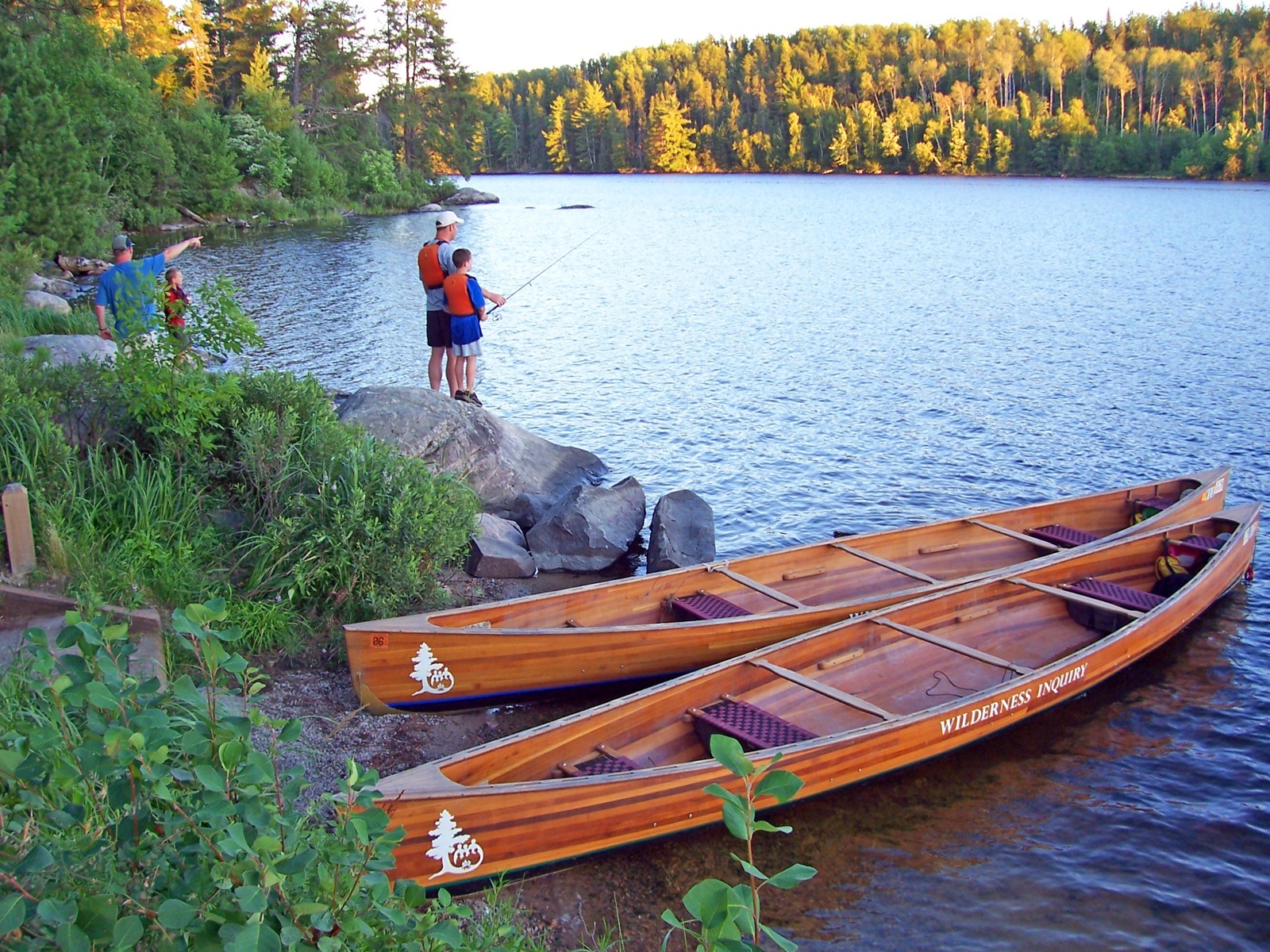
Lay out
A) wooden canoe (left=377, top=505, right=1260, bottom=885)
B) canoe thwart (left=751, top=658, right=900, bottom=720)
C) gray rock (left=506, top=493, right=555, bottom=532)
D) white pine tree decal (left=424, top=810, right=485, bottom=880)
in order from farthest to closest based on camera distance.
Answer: gray rock (left=506, top=493, right=555, bottom=532), canoe thwart (left=751, top=658, right=900, bottom=720), wooden canoe (left=377, top=505, right=1260, bottom=885), white pine tree decal (left=424, top=810, right=485, bottom=880)

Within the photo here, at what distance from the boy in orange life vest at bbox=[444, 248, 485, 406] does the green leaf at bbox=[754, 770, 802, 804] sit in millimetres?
9693

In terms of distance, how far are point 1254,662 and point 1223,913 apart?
3.52 m

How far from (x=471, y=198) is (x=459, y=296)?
58.8 metres

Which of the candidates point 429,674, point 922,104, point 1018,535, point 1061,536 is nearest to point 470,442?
point 429,674

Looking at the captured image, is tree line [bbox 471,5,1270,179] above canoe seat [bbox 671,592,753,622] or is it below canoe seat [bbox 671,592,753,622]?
above

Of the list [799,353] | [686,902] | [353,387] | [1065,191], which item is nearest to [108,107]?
[353,387]

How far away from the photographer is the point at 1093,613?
8.60m

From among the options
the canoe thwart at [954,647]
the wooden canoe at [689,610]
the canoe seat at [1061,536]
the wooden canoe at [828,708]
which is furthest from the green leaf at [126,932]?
the canoe seat at [1061,536]

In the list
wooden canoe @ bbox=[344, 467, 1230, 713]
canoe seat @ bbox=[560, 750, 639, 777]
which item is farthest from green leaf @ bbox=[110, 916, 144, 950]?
wooden canoe @ bbox=[344, 467, 1230, 713]

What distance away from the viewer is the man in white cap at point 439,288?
11727 mm

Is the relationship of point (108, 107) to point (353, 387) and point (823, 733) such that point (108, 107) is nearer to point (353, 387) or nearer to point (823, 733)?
point (353, 387)

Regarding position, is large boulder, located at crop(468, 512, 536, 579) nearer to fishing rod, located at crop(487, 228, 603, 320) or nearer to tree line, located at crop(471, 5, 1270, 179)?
fishing rod, located at crop(487, 228, 603, 320)

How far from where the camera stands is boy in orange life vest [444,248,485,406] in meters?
11.6

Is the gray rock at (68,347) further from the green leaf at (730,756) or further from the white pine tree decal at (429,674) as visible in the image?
the green leaf at (730,756)
